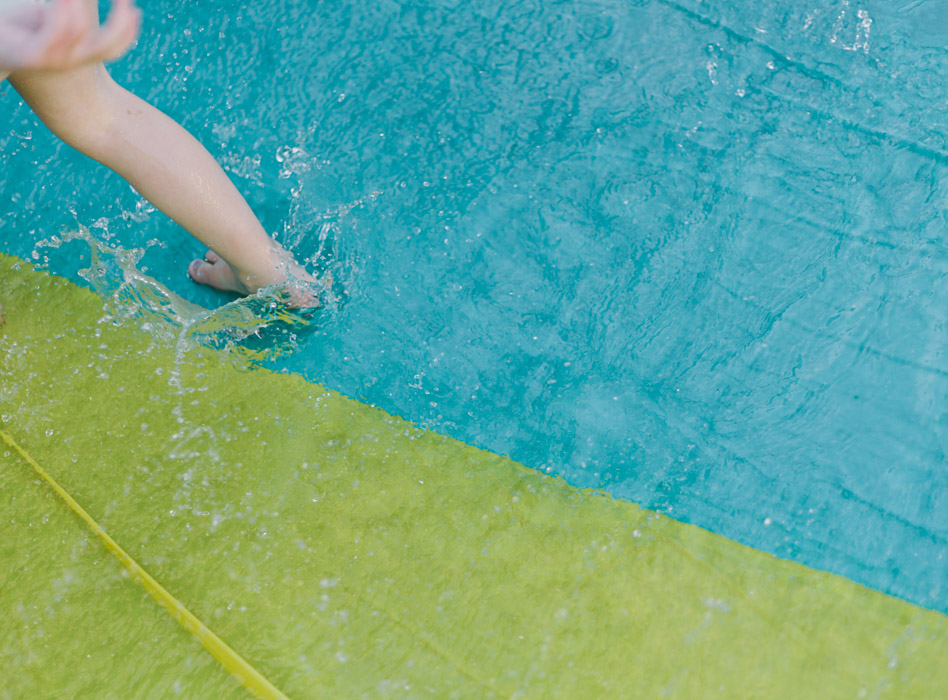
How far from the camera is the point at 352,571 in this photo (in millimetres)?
1268

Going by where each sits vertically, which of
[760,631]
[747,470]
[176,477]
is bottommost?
[176,477]

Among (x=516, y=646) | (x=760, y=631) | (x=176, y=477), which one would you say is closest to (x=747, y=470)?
(x=760, y=631)

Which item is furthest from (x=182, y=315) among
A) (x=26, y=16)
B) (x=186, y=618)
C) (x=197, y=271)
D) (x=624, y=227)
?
(x=624, y=227)

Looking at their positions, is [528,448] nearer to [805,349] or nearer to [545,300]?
[545,300]

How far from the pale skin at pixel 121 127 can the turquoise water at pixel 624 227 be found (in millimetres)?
237

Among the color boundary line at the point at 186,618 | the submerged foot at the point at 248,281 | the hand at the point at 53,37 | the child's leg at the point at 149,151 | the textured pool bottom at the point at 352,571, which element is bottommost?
the color boundary line at the point at 186,618

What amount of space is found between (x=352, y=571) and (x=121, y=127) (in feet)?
2.58

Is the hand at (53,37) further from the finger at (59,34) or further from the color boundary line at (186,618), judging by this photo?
the color boundary line at (186,618)

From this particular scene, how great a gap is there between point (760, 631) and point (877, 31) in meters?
1.12

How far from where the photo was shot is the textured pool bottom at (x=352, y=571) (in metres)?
1.19

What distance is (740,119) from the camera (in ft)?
4.54

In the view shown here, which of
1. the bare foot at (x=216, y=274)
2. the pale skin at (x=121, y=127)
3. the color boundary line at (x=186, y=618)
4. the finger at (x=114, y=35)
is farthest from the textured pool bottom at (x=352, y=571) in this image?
the finger at (x=114, y=35)

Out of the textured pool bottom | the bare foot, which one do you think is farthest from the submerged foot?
the textured pool bottom

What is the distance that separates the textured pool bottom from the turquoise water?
0.23 ft
